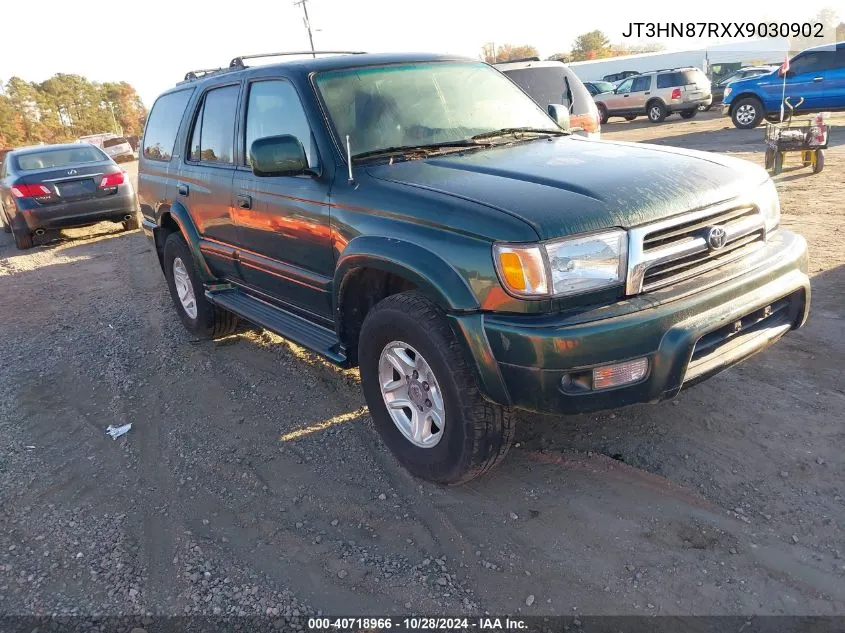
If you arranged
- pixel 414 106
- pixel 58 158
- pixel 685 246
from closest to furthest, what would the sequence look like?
pixel 685 246 < pixel 414 106 < pixel 58 158

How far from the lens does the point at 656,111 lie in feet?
75.0

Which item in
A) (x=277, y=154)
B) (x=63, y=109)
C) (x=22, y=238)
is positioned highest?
(x=63, y=109)

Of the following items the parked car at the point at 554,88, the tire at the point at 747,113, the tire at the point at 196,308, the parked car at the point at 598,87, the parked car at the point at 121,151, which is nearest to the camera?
the tire at the point at 196,308

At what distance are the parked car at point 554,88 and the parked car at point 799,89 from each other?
1020 cm

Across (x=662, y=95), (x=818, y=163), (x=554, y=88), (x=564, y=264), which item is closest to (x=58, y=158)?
(x=554, y=88)

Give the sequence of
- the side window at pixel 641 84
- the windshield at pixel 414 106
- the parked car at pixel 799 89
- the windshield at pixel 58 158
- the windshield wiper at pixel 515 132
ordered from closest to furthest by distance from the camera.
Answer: the windshield at pixel 414 106, the windshield wiper at pixel 515 132, the windshield at pixel 58 158, the parked car at pixel 799 89, the side window at pixel 641 84

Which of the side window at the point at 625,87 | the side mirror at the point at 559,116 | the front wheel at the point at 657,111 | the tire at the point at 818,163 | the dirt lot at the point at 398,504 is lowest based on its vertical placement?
the front wheel at the point at 657,111

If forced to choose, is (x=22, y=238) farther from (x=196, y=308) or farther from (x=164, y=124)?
(x=196, y=308)

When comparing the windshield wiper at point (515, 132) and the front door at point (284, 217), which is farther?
the windshield wiper at point (515, 132)

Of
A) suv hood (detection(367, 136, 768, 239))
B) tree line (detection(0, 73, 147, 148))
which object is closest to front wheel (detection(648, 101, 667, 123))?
suv hood (detection(367, 136, 768, 239))

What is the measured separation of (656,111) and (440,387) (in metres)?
23.0

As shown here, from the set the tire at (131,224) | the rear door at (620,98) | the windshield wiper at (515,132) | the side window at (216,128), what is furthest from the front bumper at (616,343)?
the rear door at (620,98)

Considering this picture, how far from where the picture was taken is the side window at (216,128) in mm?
4246

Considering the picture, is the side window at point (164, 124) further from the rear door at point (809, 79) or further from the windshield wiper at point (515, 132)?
the rear door at point (809, 79)
